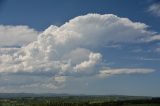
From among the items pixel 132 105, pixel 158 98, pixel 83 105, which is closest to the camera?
pixel 132 105

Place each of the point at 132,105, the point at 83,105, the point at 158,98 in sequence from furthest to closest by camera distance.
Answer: the point at 158,98 < the point at 83,105 < the point at 132,105

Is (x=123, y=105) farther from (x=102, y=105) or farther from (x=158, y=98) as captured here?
(x=158, y=98)

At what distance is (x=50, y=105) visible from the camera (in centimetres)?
19012

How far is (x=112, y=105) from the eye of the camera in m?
175

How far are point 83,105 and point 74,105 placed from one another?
513 cm

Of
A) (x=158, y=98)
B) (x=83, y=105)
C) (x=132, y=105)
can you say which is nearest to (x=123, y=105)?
(x=132, y=105)

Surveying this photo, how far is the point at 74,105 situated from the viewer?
184 meters

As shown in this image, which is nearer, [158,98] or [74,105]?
[74,105]

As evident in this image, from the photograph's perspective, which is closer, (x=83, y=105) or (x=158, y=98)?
(x=83, y=105)

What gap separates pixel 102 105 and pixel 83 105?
39.1 ft

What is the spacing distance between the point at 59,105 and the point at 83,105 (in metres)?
16.7

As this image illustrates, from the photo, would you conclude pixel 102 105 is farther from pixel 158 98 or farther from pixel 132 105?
pixel 158 98

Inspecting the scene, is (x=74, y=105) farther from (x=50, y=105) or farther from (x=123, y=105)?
(x=123, y=105)

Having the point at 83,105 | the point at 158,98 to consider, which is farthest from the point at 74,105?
the point at 158,98
